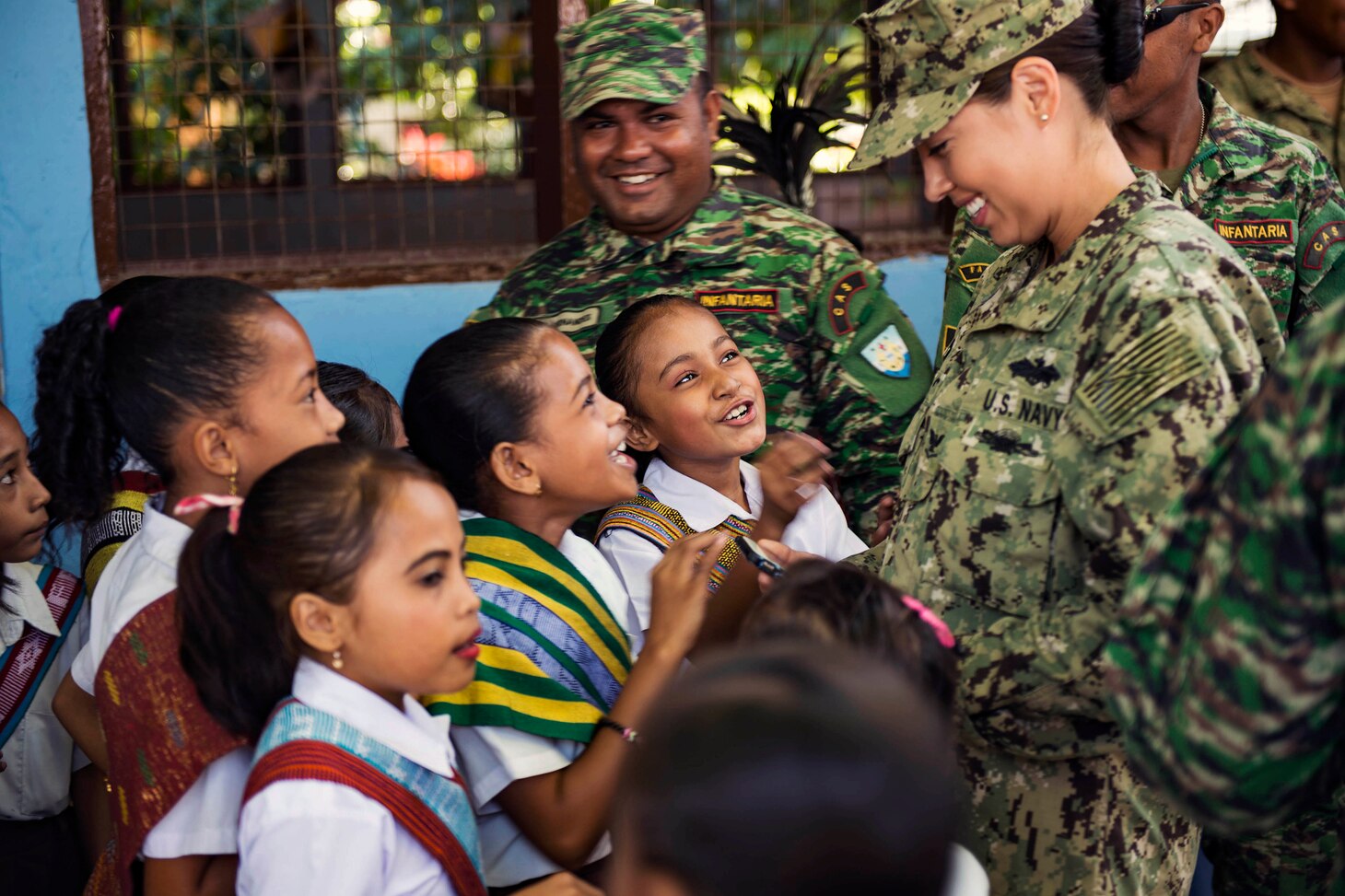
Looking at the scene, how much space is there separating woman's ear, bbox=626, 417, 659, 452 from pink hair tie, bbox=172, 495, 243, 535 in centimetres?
77

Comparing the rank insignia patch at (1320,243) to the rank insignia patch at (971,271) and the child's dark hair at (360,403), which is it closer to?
the rank insignia patch at (971,271)

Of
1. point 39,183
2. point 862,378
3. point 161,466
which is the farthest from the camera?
point 39,183

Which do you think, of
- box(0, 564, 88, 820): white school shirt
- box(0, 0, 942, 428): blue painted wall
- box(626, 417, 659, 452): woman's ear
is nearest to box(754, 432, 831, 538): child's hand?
box(626, 417, 659, 452): woman's ear

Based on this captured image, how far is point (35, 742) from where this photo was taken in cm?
225

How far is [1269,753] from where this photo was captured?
0.99 m

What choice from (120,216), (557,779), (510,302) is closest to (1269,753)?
(557,779)

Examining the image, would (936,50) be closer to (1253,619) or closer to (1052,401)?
(1052,401)

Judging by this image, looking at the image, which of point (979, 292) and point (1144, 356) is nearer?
point (1144, 356)

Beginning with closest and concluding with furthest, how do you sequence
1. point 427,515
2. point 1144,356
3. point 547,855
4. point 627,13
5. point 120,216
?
1. point 1144,356
2. point 427,515
3. point 547,855
4. point 627,13
5. point 120,216

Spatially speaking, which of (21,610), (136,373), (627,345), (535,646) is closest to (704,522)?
(627,345)

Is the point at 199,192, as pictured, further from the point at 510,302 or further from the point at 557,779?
the point at 557,779

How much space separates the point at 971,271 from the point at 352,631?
66.1 inches

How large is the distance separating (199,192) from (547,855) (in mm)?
2880

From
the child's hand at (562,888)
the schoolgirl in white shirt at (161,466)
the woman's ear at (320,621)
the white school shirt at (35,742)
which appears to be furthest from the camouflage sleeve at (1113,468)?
the white school shirt at (35,742)
